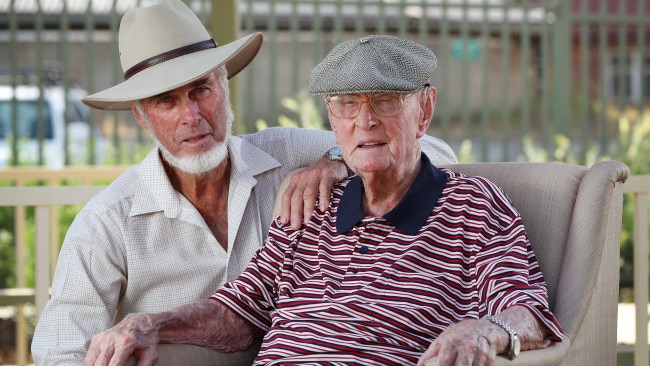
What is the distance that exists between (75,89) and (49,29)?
4344mm

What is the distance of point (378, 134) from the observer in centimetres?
268

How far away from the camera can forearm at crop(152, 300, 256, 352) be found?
2826 millimetres

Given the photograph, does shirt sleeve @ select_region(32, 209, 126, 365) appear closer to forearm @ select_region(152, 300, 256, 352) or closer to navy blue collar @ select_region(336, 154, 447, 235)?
forearm @ select_region(152, 300, 256, 352)

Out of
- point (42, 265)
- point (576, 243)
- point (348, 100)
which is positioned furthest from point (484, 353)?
point (42, 265)

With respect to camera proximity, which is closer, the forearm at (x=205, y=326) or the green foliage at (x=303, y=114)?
the forearm at (x=205, y=326)

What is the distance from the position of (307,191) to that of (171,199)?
0.48m

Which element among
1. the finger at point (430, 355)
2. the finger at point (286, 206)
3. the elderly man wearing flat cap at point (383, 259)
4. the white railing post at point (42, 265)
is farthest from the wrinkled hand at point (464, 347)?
the white railing post at point (42, 265)

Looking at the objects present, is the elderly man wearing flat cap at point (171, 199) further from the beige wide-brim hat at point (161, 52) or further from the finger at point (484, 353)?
the finger at point (484, 353)

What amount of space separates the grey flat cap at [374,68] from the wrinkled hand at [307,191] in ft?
1.12

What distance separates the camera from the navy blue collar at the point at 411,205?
2.69 meters

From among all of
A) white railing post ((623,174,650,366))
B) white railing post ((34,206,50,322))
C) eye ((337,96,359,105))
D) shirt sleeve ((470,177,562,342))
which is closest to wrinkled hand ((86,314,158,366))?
eye ((337,96,359,105))

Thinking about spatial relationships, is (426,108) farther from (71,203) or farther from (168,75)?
(71,203)

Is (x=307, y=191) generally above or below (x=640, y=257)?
above

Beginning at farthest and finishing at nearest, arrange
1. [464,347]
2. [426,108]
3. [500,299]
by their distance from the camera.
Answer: [426,108], [500,299], [464,347]
